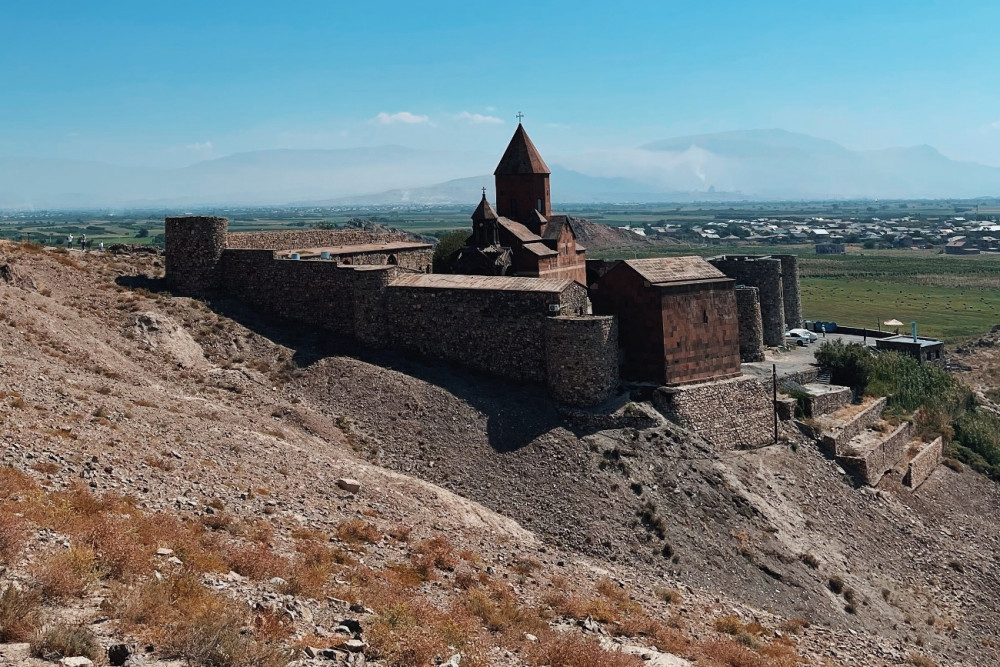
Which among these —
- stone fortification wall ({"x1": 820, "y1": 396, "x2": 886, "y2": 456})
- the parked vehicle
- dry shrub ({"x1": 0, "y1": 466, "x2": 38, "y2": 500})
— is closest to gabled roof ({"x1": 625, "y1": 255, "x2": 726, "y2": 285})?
stone fortification wall ({"x1": 820, "y1": 396, "x2": 886, "y2": 456})

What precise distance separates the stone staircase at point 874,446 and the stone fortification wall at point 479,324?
321 inches

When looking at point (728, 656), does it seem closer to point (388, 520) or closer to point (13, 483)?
point (388, 520)

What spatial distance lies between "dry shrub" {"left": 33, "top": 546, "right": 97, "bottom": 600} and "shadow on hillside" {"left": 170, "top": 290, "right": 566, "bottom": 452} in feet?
35.0

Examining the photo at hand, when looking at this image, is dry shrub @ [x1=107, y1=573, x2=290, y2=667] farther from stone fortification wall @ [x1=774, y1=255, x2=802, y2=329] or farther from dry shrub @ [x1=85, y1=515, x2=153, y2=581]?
stone fortification wall @ [x1=774, y1=255, x2=802, y2=329]

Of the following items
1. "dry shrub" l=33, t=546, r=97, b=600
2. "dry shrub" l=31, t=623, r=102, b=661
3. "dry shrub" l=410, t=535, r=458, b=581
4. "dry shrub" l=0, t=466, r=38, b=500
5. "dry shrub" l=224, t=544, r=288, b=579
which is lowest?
"dry shrub" l=410, t=535, r=458, b=581

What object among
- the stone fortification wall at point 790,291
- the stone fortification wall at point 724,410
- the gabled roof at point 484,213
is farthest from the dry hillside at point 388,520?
the stone fortification wall at point 790,291

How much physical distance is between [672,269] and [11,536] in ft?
55.3

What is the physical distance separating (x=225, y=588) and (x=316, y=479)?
554 centimetres

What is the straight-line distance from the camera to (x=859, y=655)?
1436cm

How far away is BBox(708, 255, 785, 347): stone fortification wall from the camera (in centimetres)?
2991

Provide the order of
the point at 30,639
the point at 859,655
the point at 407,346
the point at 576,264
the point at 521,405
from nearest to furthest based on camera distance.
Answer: the point at 30,639 < the point at 859,655 < the point at 521,405 < the point at 407,346 < the point at 576,264

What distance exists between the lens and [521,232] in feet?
93.6

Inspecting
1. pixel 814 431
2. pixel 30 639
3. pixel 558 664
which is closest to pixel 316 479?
pixel 558 664

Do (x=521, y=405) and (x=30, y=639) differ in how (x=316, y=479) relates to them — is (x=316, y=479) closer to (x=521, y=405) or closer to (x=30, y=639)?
(x=521, y=405)
